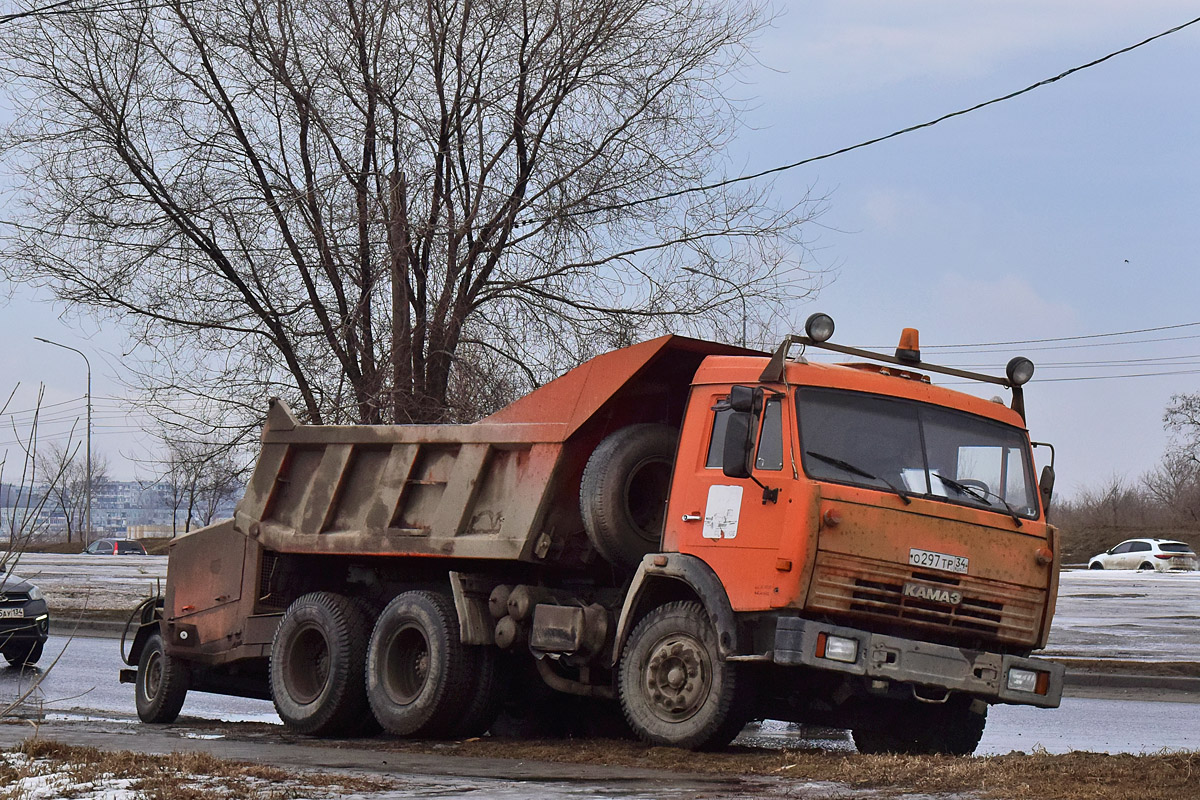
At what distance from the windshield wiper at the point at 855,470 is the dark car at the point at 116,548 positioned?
56.8 m

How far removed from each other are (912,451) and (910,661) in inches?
50.5

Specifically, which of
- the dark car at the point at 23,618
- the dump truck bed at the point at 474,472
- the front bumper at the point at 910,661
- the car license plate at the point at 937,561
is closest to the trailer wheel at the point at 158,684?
the dump truck bed at the point at 474,472

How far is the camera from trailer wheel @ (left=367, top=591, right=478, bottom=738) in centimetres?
1005

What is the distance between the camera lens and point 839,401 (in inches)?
340

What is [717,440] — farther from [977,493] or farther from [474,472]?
[474,472]

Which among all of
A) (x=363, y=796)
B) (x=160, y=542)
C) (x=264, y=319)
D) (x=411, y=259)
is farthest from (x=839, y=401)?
(x=160, y=542)

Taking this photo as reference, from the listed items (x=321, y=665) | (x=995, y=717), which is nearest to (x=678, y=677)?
(x=321, y=665)

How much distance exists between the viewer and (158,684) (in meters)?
12.9

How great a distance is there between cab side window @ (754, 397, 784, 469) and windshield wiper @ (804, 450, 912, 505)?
169 mm

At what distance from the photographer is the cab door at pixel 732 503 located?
8.19 m

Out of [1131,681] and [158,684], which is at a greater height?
[1131,681]

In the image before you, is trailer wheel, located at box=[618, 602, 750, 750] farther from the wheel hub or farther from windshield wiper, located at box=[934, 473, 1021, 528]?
windshield wiper, located at box=[934, 473, 1021, 528]

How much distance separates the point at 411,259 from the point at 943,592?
376 inches

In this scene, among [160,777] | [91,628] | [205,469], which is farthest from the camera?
[91,628]
